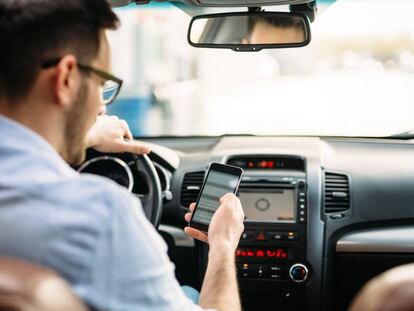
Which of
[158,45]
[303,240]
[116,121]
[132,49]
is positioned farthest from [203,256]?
[158,45]

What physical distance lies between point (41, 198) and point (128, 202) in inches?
7.9

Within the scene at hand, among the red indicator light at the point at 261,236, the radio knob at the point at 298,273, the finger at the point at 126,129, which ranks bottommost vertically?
the radio knob at the point at 298,273

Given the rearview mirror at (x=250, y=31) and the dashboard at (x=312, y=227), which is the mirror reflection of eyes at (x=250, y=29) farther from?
the dashboard at (x=312, y=227)

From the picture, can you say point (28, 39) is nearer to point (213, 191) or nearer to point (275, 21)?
point (213, 191)

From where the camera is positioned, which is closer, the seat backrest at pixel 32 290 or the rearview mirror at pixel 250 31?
the seat backrest at pixel 32 290

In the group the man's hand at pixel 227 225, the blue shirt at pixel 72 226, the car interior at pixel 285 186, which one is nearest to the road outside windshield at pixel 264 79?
the car interior at pixel 285 186

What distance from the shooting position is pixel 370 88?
47.1 ft

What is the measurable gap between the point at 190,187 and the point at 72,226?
246cm

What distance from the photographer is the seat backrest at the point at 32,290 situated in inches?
64.1

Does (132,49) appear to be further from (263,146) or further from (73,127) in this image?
(73,127)

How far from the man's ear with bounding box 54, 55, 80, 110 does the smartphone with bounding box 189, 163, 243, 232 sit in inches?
40.7

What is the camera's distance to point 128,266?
6.19 ft

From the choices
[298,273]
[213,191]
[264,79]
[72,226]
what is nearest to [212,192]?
[213,191]

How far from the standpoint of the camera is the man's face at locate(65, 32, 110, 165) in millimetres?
2068
